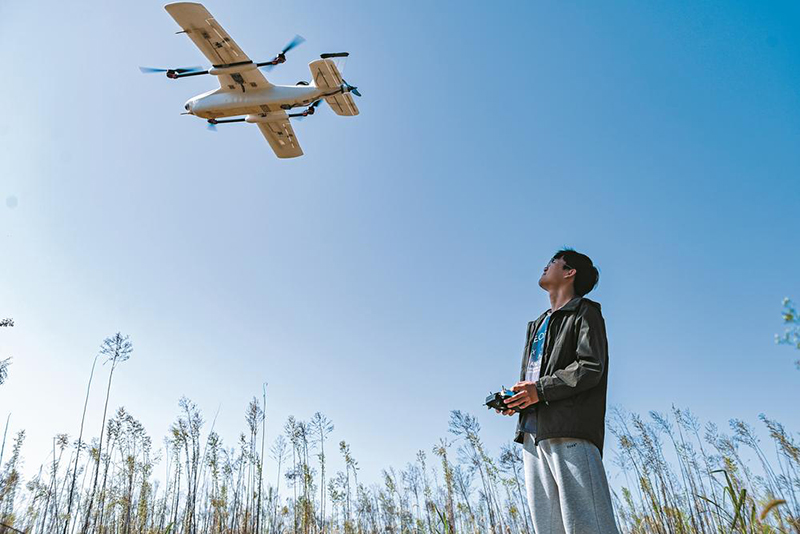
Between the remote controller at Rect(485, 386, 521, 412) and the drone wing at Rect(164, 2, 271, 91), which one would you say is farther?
the drone wing at Rect(164, 2, 271, 91)

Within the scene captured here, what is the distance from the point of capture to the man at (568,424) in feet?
5.95

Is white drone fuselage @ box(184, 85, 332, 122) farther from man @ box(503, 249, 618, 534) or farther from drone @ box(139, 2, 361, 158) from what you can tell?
man @ box(503, 249, 618, 534)

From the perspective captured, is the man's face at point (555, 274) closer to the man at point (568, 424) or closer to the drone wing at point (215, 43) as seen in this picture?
the man at point (568, 424)

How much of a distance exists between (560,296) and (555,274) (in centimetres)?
12

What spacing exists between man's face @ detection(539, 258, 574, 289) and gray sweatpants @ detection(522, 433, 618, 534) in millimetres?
832

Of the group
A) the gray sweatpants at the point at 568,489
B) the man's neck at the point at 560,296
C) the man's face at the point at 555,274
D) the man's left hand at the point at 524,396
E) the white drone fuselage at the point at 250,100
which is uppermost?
the white drone fuselage at the point at 250,100

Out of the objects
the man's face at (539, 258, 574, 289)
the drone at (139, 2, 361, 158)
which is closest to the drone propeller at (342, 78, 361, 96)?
the drone at (139, 2, 361, 158)

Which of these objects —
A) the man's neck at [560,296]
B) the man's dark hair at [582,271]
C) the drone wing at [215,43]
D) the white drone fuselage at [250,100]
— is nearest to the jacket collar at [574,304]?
the man's neck at [560,296]

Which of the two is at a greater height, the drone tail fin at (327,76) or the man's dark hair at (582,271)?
the drone tail fin at (327,76)

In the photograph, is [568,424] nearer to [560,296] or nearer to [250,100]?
[560,296]

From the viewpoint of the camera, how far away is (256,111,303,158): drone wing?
9672 millimetres

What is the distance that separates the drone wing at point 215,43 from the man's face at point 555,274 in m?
7.75

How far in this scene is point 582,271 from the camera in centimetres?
254

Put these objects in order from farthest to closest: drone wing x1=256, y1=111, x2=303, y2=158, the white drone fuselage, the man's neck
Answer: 1. drone wing x1=256, y1=111, x2=303, y2=158
2. the white drone fuselage
3. the man's neck
